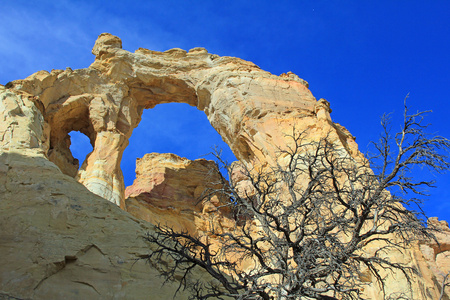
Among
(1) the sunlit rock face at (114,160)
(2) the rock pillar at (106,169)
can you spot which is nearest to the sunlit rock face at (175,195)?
(1) the sunlit rock face at (114,160)

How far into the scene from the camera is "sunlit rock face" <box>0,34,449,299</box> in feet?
27.8

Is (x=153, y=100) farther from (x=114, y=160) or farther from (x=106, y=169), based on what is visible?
(x=106, y=169)

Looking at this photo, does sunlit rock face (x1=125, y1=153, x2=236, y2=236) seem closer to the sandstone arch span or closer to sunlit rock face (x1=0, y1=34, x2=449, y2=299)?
sunlit rock face (x1=0, y1=34, x2=449, y2=299)

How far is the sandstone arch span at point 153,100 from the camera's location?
18.3 meters

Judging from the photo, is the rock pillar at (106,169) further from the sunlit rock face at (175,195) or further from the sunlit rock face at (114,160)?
the sunlit rock face at (175,195)

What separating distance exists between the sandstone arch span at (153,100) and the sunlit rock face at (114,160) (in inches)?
2.2

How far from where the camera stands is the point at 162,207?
22406 mm

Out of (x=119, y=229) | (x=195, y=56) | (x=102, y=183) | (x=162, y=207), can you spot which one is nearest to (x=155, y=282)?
(x=119, y=229)

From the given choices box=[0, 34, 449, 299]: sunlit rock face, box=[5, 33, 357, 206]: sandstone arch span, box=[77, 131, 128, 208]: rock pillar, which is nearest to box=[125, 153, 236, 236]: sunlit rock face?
box=[0, 34, 449, 299]: sunlit rock face

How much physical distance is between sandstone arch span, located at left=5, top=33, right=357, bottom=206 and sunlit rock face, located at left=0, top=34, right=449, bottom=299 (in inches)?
2.2

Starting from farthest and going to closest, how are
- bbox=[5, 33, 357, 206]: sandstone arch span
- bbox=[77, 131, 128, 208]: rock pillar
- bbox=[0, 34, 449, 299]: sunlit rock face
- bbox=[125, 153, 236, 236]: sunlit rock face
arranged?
bbox=[125, 153, 236, 236]: sunlit rock face → bbox=[5, 33, 357, 206]: sandstone arch span → bbox=[77, 131, 128, 208]: rock pillar → bbox=[0, 34, 449, 299]: sunlit rock face

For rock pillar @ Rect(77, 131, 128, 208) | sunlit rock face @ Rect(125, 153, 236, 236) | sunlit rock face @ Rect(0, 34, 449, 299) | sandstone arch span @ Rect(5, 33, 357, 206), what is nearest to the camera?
sunlit rock face @ Rect(0, 34, 449, 299)

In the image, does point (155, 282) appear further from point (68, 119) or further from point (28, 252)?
point (68, 119)

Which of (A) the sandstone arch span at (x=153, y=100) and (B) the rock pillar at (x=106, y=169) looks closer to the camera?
(B) the rock pillar at (x=106, y=169)
